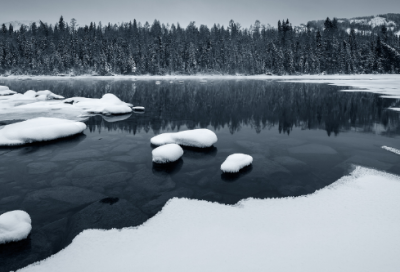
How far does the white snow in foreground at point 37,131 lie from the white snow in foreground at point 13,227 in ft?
19.3

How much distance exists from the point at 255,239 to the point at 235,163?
9.53 feet

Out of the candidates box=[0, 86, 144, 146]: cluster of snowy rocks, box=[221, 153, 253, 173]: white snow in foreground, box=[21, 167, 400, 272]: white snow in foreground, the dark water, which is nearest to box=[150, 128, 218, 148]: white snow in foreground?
the dark water

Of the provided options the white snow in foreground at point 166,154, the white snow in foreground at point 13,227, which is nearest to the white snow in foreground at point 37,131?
the white snow in foreground at point 166,154

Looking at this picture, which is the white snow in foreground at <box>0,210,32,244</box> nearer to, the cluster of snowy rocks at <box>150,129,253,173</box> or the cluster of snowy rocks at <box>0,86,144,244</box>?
the cluster of snowy rocks at <box>0,86,144,244</box>

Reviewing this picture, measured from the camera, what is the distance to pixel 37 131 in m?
9.02

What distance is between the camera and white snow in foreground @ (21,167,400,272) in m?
3.14

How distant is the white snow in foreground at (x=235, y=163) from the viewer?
249 inches

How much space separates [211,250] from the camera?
11.2 feet

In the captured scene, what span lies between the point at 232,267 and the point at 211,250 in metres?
0.41

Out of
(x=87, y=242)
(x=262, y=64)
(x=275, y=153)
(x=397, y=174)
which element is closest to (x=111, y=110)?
(x=275, y=153)

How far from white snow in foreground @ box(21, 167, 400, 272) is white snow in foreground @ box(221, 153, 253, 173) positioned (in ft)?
4.96

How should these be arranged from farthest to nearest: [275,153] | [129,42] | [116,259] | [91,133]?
[129,42]
[91,133]
[275,153]
[116,259]

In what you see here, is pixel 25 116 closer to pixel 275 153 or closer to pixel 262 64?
pixel 275 153

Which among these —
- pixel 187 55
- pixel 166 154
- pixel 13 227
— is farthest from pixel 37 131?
pixel 187 55
